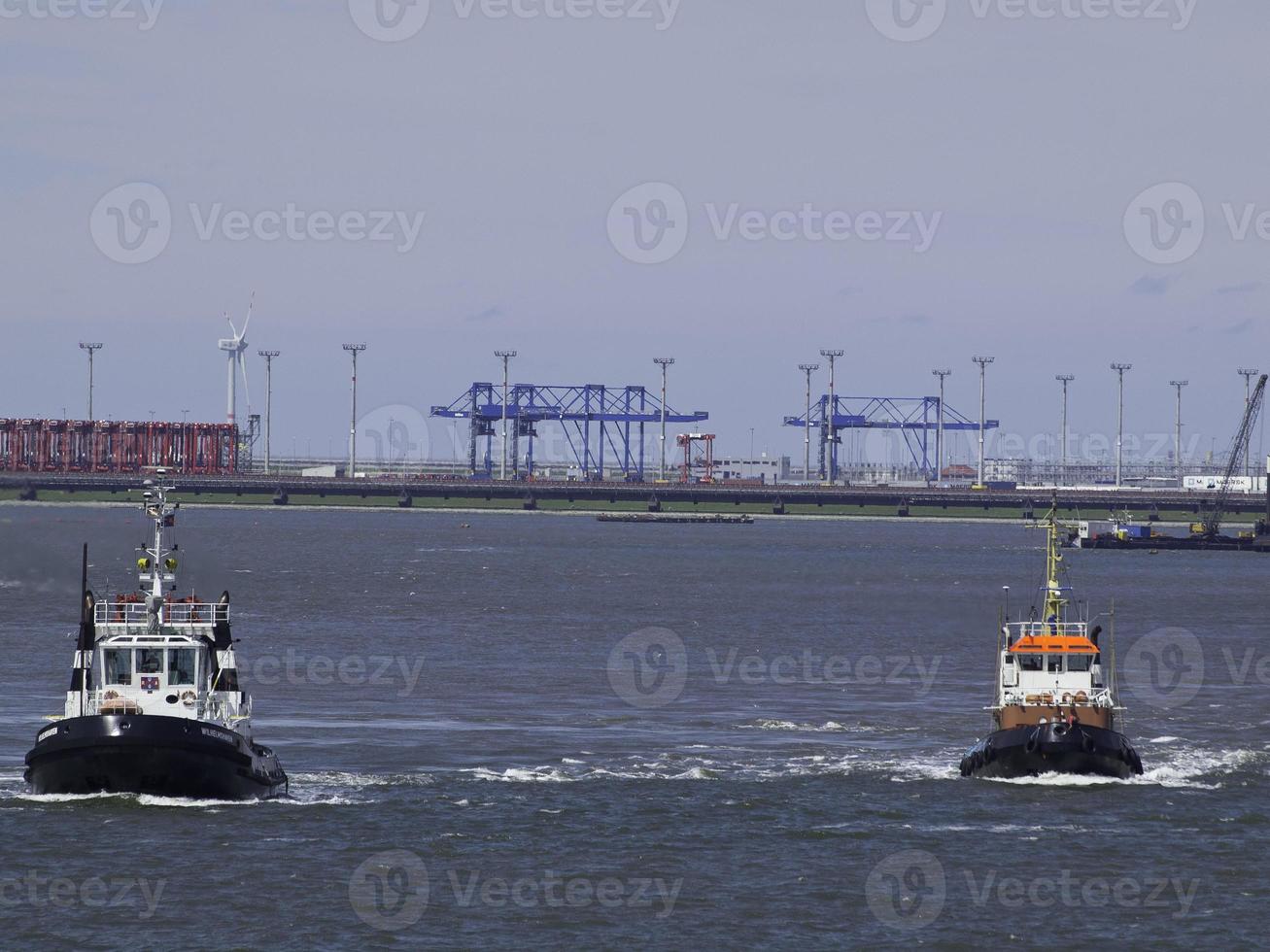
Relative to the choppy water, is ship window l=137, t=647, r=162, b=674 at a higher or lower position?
higher

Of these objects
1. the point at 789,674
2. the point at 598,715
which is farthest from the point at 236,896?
the point at 789,674

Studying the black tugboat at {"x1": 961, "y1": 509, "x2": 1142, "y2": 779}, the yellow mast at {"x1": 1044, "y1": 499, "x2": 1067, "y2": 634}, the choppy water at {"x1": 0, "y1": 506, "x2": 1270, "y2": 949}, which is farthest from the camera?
the yellow mast at {"x1": 1044, "y1": 499, "x2": 1067, "y2": 634}

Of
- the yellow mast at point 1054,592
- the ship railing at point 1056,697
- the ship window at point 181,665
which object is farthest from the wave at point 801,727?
the ship window at point 181,665

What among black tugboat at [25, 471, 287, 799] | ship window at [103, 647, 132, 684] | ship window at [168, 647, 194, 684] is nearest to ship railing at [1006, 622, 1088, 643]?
black tugboat at [25, 471, 287, 799]

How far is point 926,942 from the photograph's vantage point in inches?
1724

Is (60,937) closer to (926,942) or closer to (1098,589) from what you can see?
(926,942)

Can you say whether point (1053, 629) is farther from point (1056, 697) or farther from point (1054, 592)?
point (1056, 697)

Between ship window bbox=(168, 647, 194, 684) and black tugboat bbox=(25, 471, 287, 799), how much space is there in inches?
1.1

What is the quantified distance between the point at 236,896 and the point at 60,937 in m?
4.72

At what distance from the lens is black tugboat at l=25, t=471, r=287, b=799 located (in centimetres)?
5459

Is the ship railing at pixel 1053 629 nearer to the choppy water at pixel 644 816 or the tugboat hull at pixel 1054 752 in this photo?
the tugboat hull at pixel 1054 752

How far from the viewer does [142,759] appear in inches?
2156

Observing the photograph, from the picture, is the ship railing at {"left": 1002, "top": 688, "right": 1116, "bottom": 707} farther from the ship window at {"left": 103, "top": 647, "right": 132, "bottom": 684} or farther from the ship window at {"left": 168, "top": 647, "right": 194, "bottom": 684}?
the ship window at {"left": 103, "top": 647, "right": 132, "bottom": 684}

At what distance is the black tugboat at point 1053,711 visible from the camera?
203 feet
